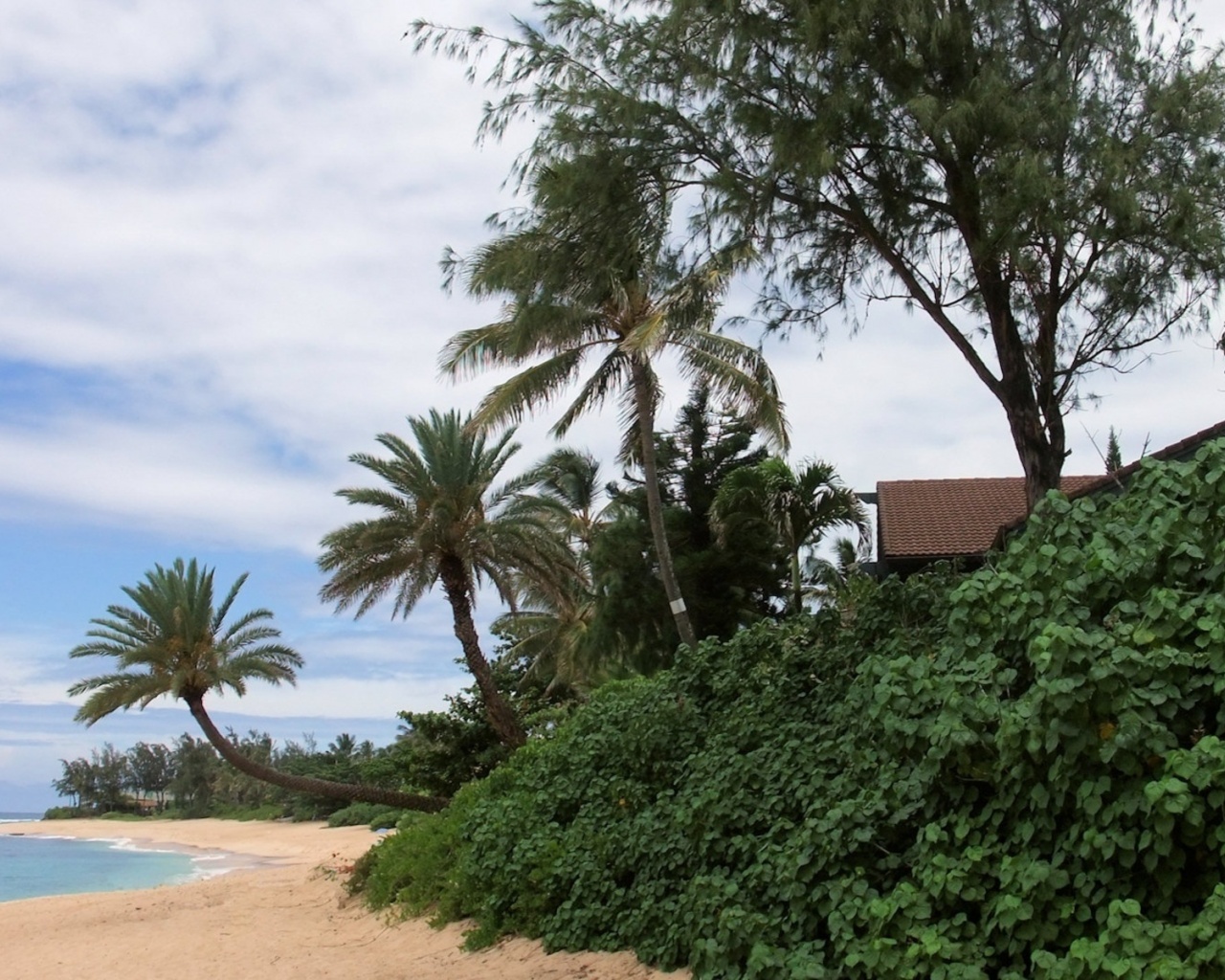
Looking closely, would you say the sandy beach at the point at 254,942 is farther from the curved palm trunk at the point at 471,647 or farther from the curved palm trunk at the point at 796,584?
the curved palm trunk at the point at 796,584

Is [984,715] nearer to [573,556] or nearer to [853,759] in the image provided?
[853,759]

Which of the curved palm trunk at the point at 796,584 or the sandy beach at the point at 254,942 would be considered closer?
the sandy beach at the point at 254,942

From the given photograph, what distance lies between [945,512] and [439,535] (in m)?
11.3

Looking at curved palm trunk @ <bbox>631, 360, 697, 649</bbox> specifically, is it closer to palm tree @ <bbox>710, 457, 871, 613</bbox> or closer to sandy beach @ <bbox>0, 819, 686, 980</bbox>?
palm tree @ <bbox>710, 457, 871, 613</bbox>

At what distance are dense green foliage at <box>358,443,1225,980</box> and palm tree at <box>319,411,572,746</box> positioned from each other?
14028 millimetres

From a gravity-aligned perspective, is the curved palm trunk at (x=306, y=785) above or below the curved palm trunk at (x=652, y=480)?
below

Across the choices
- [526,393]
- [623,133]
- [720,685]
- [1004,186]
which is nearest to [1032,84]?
[1004,186]

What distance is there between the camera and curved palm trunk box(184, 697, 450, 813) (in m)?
23.7

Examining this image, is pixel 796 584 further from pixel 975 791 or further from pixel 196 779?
pixel 196 779

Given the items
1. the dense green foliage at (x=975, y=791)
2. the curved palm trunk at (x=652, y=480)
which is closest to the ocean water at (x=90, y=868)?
the curved palm trunk at (x=652, y=480)

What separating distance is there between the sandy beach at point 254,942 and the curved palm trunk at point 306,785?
5.78 ft

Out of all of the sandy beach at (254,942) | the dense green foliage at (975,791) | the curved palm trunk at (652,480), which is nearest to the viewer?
the dense green foliage at (975,791)

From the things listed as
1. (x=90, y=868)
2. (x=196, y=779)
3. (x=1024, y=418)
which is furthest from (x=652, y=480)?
(x=196, y=779)

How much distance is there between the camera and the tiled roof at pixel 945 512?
2341cm
